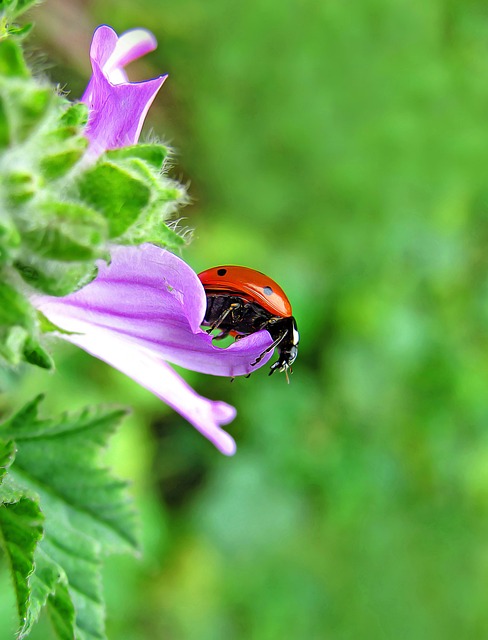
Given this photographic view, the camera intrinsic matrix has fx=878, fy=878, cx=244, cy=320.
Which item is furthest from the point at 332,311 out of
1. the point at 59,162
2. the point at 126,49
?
the point at 59,162

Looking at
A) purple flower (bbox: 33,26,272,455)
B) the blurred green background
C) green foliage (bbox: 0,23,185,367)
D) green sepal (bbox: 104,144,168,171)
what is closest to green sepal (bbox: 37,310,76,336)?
purple flower (bbox: 33,26,272,455)

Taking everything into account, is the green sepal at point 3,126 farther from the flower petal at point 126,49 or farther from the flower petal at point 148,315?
the flower petal at point 126,49

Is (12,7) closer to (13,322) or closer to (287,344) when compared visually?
(13,322)

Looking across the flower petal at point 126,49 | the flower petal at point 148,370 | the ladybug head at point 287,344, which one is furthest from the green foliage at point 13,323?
the ladybug head at point 287,344

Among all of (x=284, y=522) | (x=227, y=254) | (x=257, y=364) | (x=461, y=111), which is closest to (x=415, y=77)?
(x=461, y=111)

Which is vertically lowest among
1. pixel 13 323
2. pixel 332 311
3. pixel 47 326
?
pixel 332 311

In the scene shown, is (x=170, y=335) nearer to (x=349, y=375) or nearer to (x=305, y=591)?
(x=349, y=375)
